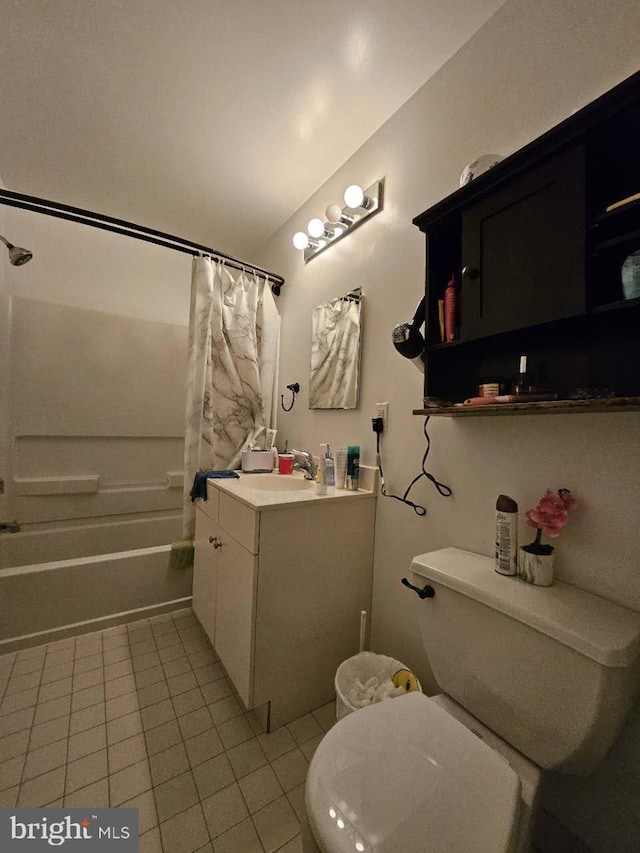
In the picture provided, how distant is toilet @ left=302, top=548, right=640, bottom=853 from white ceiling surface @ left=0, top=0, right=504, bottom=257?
1.72m

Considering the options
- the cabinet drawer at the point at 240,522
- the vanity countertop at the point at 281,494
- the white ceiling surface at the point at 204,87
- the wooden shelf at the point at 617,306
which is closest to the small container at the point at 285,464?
the vanity countertop at the point at 281,494

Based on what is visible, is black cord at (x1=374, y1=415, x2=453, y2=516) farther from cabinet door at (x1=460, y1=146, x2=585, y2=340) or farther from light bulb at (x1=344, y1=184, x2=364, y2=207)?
light bulb at (x1=344, y1=184, x2=364, y2=207)

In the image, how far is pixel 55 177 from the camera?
1.70 meters

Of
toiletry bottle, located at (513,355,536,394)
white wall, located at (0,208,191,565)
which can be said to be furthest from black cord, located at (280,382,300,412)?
toiletry bottle, located at (513,355,536,394)

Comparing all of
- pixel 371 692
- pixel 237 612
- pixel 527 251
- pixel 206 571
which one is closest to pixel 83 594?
pixel 206 571

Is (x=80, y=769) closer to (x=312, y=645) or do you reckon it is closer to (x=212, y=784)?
(x=212, y=784)

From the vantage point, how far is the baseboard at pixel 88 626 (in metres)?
1.46

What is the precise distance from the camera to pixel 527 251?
0.77 metres

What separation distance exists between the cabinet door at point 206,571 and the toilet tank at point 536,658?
94 cm

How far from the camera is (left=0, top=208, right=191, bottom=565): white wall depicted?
1.95 metres

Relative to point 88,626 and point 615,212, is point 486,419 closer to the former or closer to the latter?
point 615,212

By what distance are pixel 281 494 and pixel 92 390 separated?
5.75 feet

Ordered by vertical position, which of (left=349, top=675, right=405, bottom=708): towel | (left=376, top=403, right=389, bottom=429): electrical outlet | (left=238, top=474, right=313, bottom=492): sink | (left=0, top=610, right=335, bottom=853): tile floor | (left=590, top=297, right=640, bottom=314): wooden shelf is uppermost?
(left=590, top=297, right=640, bottom=314): wooden shelf

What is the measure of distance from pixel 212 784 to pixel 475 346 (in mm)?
1539
